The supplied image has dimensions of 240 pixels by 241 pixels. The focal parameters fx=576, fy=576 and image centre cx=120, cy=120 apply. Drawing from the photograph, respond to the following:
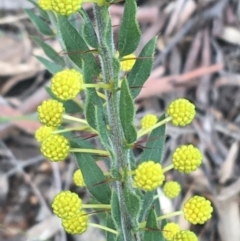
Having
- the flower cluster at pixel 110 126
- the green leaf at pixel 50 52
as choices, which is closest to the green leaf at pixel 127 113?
the flower cluster at pixel 110 126

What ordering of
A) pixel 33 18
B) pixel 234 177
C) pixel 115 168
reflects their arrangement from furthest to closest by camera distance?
pixel 234 177
pixel 33 18
pixel 115 168

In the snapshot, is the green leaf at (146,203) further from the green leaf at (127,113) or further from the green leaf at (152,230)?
the green leaf at (127,113)

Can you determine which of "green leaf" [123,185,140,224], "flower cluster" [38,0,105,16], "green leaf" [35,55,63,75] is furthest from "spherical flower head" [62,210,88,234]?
"green leaf" [35,55,63,75]

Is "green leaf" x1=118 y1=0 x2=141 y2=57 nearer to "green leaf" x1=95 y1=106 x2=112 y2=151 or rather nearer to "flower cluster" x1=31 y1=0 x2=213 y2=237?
"flower cluster" x1=31 y1=0 x2=213 y2=237

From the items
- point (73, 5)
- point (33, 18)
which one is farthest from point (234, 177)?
point (73, 5)

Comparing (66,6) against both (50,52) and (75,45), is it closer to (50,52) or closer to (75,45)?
(75,45)

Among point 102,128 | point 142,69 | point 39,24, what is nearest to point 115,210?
point 102,128

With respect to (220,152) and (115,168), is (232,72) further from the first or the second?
(115,168)
